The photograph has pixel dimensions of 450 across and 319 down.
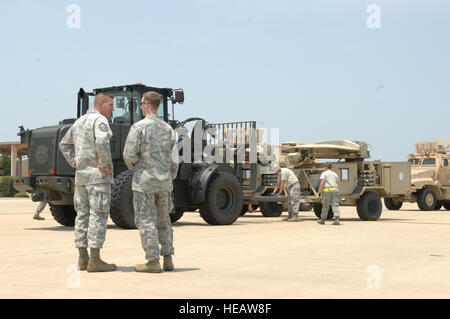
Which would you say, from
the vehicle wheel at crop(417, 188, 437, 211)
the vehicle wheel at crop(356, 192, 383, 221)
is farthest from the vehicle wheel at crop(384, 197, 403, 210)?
the vehicle wheel at crop(356, 192, 383, 221)

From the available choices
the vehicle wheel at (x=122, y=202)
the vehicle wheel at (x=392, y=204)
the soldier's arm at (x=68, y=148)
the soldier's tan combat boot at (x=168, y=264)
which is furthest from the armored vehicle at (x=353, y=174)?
the soldier's arm at (x=68, y=148)

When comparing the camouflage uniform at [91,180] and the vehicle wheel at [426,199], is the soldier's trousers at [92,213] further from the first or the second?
Result: the vehicle wheel at [426,199]

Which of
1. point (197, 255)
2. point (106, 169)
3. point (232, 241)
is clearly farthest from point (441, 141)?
point (106, 169)

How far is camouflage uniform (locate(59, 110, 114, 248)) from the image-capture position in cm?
627

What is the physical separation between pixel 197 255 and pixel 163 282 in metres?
2.29

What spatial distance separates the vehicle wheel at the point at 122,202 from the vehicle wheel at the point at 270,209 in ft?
24.4

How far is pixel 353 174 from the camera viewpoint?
16891mm

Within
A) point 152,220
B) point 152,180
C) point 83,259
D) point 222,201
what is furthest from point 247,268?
point 222,201

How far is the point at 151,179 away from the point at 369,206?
11389 mm

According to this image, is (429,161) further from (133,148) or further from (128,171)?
(133,148)

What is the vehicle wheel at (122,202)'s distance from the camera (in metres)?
12.2

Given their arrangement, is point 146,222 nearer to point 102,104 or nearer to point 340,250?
point 102,104

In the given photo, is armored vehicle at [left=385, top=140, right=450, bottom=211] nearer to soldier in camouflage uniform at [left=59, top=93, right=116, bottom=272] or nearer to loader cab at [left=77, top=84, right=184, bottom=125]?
loader cab at [left=77, top=84, right=184, bottom=125]

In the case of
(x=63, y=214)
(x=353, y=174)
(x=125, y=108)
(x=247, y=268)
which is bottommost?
(x=63, y=214)
